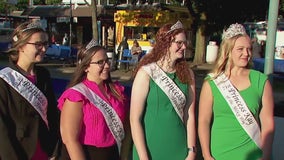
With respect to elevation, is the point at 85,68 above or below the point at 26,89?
above

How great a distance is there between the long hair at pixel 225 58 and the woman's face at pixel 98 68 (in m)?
0.79

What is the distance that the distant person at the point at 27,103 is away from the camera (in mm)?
2721

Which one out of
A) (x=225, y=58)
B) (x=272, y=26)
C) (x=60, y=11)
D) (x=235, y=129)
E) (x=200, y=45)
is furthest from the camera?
(x=60, y=11)

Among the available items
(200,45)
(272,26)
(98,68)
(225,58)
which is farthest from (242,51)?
(200,45)

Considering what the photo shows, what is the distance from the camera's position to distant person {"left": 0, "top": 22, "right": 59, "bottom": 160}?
272cm

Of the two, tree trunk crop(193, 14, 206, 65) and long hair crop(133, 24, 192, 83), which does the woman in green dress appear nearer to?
long hair crop(133, 24, 192, 83)

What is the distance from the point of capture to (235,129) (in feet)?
9.68

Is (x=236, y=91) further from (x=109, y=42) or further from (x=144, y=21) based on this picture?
(x=109, y=42)

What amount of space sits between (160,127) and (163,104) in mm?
162

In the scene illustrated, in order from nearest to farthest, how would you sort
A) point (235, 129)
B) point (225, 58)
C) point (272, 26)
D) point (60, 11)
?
point (235, 129)
point (225, 58)
point (272, 26)
point (60, 11)

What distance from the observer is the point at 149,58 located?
3131mm

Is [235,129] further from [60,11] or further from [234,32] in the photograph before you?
[60,11]

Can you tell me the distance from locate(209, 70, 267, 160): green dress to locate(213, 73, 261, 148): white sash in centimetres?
3

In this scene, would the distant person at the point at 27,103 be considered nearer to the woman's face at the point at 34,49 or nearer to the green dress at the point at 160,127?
the woman's face at the point at 34,49
